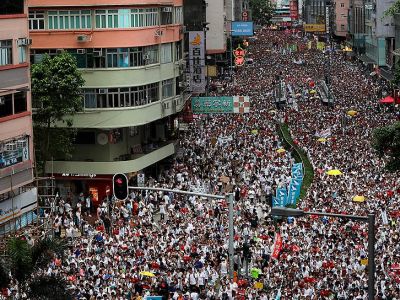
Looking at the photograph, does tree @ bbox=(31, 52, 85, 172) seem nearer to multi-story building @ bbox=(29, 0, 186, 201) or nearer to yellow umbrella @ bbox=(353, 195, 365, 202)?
multi-story building @ bbox=(29, 0, 186, 201)

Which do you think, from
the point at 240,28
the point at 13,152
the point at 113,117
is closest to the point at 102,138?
the point at 113,117

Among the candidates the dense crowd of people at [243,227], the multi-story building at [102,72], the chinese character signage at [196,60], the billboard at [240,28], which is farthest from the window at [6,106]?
the billboard at [240,28]

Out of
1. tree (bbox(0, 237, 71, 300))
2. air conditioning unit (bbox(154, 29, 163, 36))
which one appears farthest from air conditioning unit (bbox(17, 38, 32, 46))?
tree (bbox(0, 237, 71, 300))

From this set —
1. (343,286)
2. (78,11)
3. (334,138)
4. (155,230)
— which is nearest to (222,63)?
(334,138)

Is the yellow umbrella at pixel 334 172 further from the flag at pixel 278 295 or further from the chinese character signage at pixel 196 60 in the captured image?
the flag at pixel 278 295

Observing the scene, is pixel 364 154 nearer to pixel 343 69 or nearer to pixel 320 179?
pixel 320 179

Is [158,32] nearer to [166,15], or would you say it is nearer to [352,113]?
[166,15]
